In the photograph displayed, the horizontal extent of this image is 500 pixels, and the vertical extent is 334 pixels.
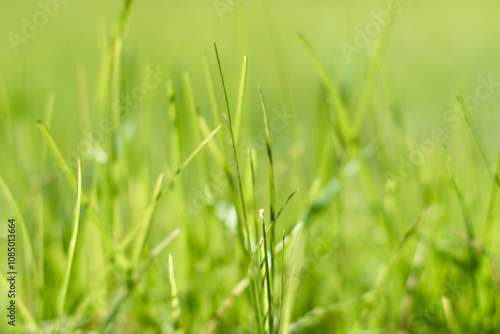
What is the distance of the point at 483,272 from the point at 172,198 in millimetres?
350

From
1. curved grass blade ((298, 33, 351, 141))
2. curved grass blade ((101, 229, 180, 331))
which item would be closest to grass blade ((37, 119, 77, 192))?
curved grass blade ((101, 229, 180, 331))

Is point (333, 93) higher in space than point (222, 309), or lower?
higher

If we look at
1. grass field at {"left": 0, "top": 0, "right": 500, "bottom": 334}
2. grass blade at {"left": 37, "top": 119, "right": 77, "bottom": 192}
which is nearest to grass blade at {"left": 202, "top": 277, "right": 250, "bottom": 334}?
grass field at {"left": 0, "top": 0, "right": 500, "bottom": 334}

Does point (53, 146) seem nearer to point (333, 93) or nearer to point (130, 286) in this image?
point (130, 286)

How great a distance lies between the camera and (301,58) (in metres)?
2.92

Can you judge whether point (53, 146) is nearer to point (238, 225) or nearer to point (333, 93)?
point (238, 225)

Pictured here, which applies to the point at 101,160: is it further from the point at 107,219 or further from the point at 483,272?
the point at 483,272

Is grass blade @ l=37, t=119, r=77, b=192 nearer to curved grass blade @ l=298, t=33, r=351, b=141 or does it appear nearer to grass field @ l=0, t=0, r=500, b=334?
grass field @ l=0, t=0, r=500, b=334

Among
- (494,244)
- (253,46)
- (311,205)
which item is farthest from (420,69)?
Answer: (311,205)

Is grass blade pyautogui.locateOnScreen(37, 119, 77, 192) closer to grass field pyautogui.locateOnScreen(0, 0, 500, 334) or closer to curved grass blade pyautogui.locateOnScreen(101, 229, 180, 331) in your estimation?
grass field pyautogui.locateOnScreen(0, 0, 500, 334)

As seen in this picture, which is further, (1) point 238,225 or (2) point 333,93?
(2) point 333,93

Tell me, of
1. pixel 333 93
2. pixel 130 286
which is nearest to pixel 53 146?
pixel 130 286

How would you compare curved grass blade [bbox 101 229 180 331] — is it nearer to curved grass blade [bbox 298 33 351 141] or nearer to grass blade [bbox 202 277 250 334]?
grass blade [bbox 202 277 250 334]

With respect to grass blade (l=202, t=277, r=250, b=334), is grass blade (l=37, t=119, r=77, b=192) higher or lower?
higher
